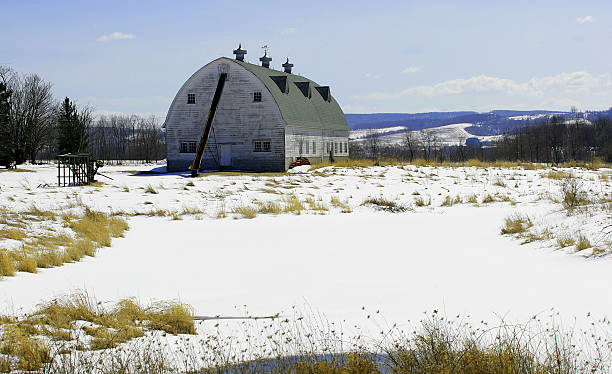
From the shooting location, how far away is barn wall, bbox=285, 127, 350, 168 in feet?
131

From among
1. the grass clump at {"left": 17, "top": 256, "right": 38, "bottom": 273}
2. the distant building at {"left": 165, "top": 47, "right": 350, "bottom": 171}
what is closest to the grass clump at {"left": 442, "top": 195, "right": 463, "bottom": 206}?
the grass clump at {"left": 17, "top": 256, "right": 38, "bottom": 273}

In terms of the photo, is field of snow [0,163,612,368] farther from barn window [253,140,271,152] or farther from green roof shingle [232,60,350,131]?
green roof shingle [232,60,350,131]

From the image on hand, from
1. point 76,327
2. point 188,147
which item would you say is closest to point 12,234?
point 76,327

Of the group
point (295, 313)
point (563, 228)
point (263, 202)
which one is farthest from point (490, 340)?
point (263, 202)

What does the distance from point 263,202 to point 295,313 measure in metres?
13.5

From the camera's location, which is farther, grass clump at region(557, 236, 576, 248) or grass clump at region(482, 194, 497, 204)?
grass clump at region(482, 194, 497, 204)

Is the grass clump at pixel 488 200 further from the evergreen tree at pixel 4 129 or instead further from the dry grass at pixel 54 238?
the evergreen tree at pixel 4 129

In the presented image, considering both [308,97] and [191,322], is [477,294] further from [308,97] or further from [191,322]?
[308,97]

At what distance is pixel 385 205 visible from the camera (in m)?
20.6

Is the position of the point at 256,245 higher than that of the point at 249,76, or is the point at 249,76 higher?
the point at 249,76

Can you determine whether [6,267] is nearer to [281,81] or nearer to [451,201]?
[451,201]

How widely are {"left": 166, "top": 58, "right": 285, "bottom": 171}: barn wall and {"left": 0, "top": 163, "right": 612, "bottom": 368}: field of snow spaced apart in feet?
57.5

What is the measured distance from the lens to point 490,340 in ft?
22.0

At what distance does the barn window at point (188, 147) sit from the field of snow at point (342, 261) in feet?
60.7
